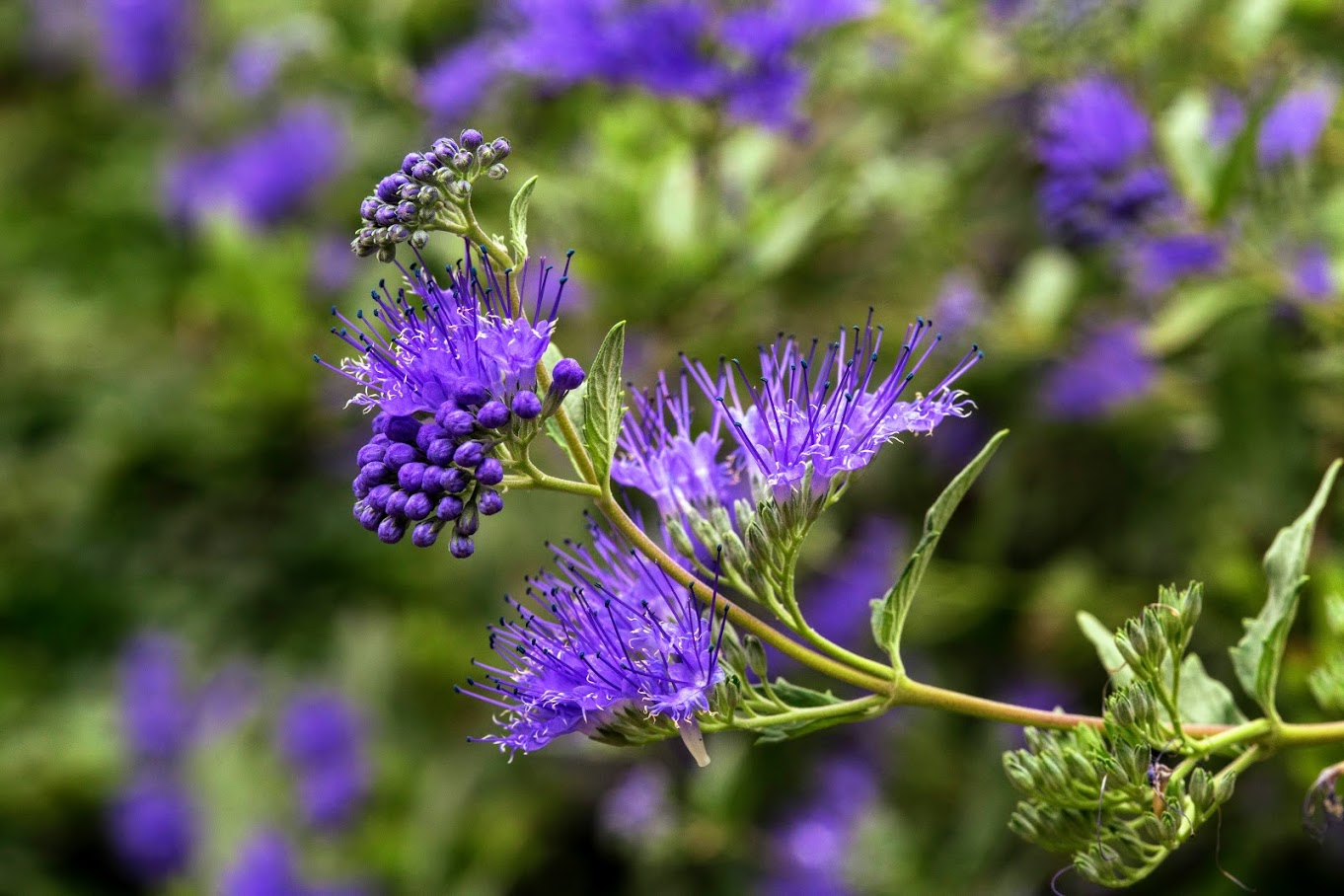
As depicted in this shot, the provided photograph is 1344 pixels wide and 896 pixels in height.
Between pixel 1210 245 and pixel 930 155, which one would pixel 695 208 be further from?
pixel 1210 245

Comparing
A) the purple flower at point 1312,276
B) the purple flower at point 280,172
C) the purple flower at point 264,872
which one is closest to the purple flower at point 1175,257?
the purple flower at point 1312,276

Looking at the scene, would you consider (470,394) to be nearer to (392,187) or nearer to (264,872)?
(392,187)

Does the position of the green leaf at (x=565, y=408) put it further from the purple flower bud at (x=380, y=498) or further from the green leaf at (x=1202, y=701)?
the green leaf at (x=1202, y=701)

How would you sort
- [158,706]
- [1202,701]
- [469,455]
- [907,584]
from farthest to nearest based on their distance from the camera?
[158,706] → [1202,701] → [907,584] → [469,455]

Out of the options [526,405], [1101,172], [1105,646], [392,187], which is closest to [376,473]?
[526,405]

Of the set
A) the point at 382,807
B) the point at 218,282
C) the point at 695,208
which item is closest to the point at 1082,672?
the point at 695,208

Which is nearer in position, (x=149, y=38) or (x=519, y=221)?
(x=519, y=221)

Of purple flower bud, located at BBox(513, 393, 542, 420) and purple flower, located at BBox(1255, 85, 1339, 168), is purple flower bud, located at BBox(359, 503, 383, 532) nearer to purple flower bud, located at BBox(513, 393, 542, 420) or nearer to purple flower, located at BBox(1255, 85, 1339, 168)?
purple flower bud, located at BBox(513, 393, 542, 420)
